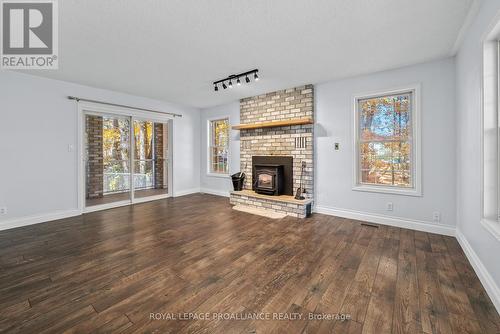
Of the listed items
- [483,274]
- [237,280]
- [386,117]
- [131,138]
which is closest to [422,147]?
[386,117]

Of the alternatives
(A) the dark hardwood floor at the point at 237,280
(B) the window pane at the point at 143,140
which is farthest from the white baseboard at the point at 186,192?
(A) the dark hardwood floor at the point at 237,280

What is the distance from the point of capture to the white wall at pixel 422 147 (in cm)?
324

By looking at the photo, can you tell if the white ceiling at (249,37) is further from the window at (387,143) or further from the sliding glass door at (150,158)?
the sliding glass door at (150,158)

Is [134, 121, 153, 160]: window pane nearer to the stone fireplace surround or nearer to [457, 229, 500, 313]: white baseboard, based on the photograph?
the stone fireplace surround

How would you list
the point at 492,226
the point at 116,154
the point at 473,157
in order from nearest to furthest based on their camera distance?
the point at 492,226, the point at 473,157, the point at 116,154

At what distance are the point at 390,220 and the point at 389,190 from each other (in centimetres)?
50

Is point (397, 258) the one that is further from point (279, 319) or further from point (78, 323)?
point (78, 323)

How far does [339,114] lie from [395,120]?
0.91 metres

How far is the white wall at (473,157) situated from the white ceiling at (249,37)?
0.88 ft

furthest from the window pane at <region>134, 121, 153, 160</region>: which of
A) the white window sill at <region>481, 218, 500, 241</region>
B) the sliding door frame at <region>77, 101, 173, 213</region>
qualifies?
the white window sill at <region>481, 218, 500, 241</region>

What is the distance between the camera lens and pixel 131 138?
5.36m

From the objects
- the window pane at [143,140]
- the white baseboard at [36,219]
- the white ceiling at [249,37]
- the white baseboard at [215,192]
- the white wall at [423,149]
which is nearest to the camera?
the white ceiling at [249,37]

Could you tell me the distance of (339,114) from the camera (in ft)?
13.6

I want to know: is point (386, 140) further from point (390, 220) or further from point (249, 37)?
point (249, 37)
